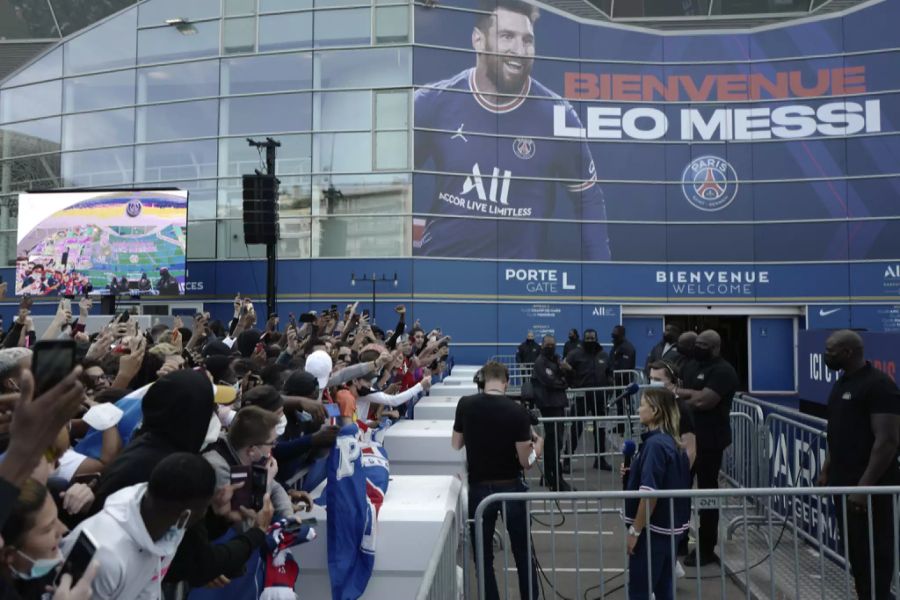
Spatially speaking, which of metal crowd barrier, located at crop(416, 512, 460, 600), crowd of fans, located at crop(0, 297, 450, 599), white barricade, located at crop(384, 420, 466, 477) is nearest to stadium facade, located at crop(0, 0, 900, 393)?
white barricade, located at crop(384, 420, 466, 477)

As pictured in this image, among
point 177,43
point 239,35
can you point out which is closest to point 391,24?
point 239,35

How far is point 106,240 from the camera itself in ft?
70.1

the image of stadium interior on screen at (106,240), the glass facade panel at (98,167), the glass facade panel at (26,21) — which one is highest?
the glass facade panel at (26,21)

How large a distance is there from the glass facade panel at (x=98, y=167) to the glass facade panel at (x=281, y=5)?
683 centimetres

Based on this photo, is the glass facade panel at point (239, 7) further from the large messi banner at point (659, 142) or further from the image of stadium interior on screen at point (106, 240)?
A: the image of stadium interior on screen at point (106, 240)

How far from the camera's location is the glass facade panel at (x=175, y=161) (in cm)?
2391

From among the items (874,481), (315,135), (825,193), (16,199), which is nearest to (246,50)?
(315,135)

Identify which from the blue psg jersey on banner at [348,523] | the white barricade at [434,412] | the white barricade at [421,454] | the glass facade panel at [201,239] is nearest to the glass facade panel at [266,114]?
the glass facade panel at [201,239]

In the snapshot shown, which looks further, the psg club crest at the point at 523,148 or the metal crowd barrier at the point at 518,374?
the psg club crest at the point at 523,148

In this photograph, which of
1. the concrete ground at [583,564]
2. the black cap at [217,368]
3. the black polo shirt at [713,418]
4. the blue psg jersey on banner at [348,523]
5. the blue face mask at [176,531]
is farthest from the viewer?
the black polo shirt at [713,418]

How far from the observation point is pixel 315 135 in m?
Result: 23.4

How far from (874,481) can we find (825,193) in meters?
21.4

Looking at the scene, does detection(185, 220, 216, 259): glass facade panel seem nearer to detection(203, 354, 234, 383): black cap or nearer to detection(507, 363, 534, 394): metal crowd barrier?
detection(507, 363, 534, 394): metal crowd barrier

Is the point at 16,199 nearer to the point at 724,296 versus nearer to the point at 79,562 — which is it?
the point at 724,296
